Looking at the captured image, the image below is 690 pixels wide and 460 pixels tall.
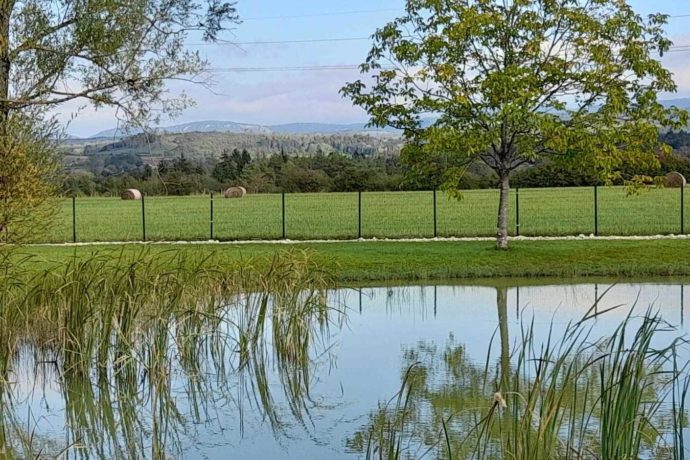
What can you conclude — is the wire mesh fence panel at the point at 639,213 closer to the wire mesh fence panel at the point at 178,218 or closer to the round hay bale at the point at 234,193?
the wire mesh fence panel at the point at 178,218

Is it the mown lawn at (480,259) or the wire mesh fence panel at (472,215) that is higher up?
the wire mesh fence panel at (472,215)

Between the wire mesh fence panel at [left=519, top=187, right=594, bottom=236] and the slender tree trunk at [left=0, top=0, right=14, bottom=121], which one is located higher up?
the slender tree trunk at [left=0, top=0, right=14, bottom=121]

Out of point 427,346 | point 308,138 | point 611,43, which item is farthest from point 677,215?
point 308,138

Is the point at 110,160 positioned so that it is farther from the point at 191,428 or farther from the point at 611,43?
the point at 191,428

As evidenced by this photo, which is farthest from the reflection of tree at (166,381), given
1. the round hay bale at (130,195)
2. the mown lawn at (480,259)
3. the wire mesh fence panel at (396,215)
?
the round hay bale at (130,195)

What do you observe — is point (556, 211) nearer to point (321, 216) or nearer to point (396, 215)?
point (396, 215)

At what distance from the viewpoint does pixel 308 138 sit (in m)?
92.4

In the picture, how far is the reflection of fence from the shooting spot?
26955mm

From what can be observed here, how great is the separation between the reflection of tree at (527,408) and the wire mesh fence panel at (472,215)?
1132cm

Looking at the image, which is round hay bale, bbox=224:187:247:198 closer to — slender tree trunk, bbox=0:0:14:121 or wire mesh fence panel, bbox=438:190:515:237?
wire mesh fence panel, bbox=438:190:515:237

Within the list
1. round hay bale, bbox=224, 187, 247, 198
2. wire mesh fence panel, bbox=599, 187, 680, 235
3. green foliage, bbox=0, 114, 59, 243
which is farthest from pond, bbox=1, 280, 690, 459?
round hay bale, bbox=224, 187, 247, 198

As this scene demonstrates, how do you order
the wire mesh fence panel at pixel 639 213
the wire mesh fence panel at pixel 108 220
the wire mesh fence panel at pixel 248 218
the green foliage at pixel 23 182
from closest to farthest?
the green foliage at pixel 23 182 < the wire mesh fence panel at pixel 639 213 < the wire mesh fence panel at pixel 248 218 < the wire mesh fence panel at pixel 108 220

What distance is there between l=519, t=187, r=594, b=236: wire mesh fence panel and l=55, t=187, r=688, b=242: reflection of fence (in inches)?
1.5

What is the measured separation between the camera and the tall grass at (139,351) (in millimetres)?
7664
